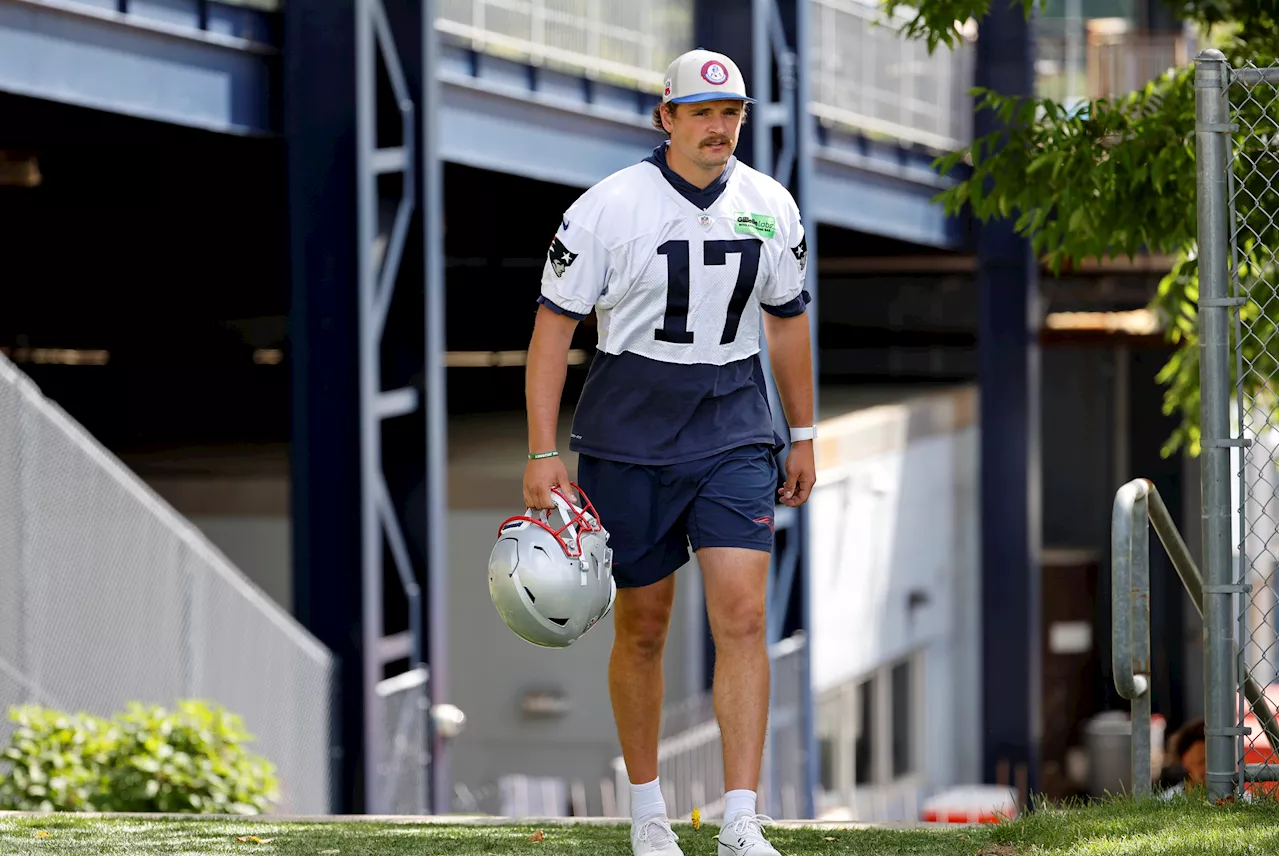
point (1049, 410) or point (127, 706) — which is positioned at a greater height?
point (1049, 410)

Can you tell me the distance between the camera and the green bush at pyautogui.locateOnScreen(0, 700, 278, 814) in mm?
7527

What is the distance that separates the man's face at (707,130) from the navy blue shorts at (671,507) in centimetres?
72

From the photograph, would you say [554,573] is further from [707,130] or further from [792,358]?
[707,130]

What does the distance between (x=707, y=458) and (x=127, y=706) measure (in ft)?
16.9

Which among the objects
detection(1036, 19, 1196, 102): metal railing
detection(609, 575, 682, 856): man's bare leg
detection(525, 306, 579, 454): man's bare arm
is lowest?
detection(609, 575, 682, 856): man's bare leg

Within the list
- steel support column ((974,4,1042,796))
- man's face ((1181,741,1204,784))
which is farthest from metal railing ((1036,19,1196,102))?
man's face ((1181,741,1204,784))

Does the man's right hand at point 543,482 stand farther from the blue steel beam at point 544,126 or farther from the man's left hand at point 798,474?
the blue steel beam at point 544,126

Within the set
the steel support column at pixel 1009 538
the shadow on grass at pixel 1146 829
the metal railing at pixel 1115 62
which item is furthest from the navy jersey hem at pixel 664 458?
the steel support column at pixel 1009 538

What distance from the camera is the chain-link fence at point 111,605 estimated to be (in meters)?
8.44

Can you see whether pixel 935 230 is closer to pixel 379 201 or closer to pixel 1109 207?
pixel 379 201

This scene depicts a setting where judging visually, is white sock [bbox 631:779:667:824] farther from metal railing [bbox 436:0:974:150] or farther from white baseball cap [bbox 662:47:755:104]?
metal railing [bbox 436:0:974:150]

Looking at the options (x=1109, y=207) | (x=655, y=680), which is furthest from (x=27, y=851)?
(x=1109, y=207)

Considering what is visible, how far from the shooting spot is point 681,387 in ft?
15.2

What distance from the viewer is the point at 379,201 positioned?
37.0 ft
